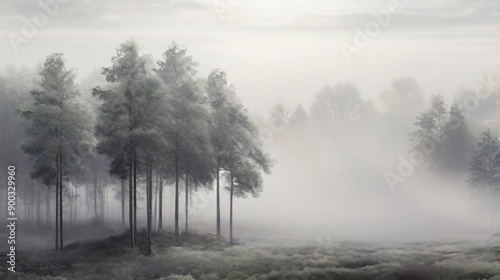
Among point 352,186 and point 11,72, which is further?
point 352,186

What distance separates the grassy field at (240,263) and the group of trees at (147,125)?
1.84 meters

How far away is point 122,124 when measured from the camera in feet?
103

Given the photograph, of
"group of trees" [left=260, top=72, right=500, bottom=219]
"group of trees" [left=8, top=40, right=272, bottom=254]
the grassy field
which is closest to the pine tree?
"group of trees" [left=8, top=40, right=272, bottom=254]

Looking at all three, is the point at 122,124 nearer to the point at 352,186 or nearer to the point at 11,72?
the point at 11,72

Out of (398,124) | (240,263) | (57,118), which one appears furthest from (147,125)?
(398,124)

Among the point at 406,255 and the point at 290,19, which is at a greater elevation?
the point at 290,19

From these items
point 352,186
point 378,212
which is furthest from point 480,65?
point 378,212

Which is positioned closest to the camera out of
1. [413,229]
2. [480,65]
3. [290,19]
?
[413,229]

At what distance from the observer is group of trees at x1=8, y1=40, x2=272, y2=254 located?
104ft

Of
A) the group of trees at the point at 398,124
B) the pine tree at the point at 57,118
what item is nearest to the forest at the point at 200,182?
the pine tree at the point at 57,118

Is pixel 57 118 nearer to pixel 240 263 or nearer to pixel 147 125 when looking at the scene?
pixel 147 125

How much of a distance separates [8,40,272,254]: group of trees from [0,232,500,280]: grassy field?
1843 millimetres

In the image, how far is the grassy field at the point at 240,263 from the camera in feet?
85.7

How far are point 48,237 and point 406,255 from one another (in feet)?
94.3
